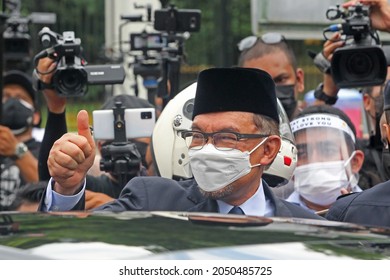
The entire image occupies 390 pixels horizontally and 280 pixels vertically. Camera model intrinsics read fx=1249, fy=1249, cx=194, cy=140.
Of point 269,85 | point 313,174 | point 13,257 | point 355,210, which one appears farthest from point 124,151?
point 13,257

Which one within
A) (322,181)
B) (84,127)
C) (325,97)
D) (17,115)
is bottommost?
(17,115)

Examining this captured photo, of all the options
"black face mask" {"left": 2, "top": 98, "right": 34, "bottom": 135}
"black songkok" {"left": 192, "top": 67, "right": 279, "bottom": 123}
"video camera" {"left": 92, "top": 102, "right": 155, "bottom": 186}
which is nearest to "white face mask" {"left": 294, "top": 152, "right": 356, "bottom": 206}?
"video camera" {"left": 92, "top": 102, "right": 155, "bottom": 186}

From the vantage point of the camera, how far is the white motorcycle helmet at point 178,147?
5234 mm

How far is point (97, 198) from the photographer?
19.8 ft

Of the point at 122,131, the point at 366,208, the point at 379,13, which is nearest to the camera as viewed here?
the point at 366,208

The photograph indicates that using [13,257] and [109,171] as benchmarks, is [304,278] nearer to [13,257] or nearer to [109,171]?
[13,257]

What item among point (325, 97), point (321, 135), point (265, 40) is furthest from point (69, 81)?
point (325, 97)

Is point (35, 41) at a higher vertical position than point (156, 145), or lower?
lower

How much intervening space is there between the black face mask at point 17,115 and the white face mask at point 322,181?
3.19m

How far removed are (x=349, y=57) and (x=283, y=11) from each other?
2816 millimetres

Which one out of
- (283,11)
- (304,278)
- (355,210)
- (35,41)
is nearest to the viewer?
(304,278)

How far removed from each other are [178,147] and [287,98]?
74.7 inches

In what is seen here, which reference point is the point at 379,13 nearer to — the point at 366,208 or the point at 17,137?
the point at 366,208

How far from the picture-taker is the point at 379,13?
6.16m
